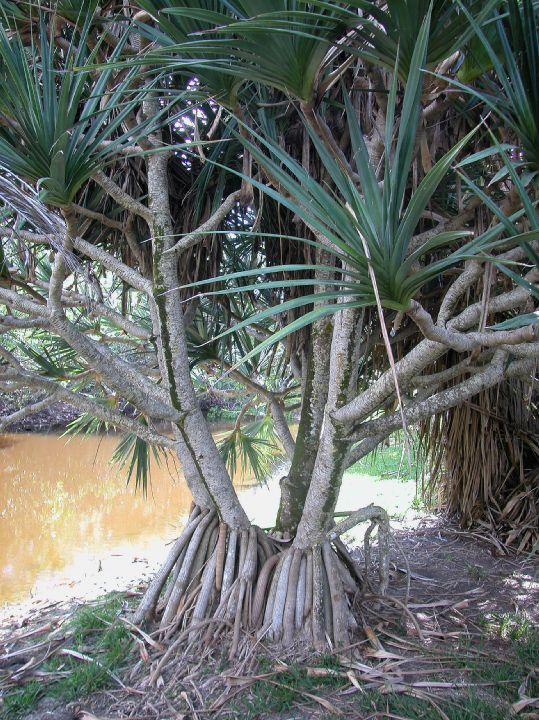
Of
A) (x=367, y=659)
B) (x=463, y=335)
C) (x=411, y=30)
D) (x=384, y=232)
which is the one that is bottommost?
(x=367, y=659)

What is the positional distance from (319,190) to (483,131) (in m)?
1.38

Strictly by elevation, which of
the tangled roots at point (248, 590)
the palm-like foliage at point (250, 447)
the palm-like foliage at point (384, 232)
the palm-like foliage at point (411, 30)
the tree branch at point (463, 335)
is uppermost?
the palm-like foliage at point (411, 30)

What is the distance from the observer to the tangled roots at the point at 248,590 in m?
2.18

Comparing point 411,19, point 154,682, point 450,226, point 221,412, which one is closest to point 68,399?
point 154,682

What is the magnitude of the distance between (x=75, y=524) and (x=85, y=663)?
13.7ft

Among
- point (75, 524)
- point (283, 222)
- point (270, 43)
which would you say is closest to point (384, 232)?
point (270, 43)

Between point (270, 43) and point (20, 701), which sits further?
point (20, 701)

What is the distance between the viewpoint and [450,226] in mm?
2121

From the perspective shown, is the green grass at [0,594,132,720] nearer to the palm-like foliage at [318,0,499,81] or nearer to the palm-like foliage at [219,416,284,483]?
the palm-like foliage at [219,416,284,483]

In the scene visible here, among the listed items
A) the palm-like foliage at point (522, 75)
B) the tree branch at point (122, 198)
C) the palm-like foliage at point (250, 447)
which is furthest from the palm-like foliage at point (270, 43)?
the palm-like foliage at point (250, 447)

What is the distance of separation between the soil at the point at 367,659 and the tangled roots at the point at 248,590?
0.09 meters

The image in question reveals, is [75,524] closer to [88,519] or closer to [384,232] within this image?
[88,519]

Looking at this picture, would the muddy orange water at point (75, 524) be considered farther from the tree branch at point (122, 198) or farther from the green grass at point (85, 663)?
the tree branch at point (122, 198)

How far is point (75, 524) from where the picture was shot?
607 cm
